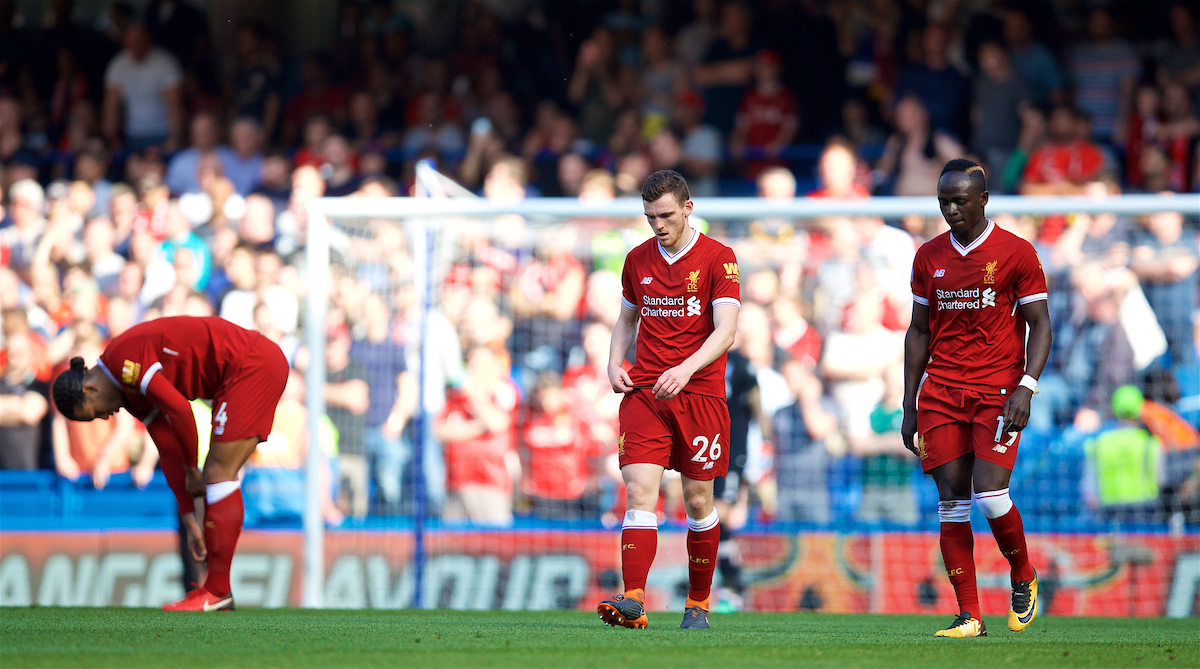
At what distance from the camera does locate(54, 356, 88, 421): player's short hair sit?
6648 millimetres

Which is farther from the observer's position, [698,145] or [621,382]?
[698,145]

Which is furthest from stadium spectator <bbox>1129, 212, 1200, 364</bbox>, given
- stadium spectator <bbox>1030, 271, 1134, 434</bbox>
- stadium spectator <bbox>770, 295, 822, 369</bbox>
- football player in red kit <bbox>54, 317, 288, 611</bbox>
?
football player in red kit <bbox>54, 317, 288, 611</bbox>

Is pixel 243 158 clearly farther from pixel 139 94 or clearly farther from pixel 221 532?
pixel 221 532

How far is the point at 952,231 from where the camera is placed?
566cm

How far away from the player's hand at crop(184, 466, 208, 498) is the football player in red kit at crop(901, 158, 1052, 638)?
367cm

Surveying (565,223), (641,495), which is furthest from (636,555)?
(565,223)

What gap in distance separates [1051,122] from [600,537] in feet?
17.9

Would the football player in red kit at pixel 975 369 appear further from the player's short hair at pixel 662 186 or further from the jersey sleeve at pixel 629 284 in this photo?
the jersey sleeve at pixel 629 284

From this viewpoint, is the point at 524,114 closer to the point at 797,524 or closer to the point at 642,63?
the point at 642,63

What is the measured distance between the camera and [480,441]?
1001 centimetres

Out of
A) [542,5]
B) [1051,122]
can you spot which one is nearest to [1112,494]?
[1051,122]

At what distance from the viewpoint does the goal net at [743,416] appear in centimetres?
912

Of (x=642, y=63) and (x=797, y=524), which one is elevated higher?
(x=642, y=63)

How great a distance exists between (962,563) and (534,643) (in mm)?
1879
